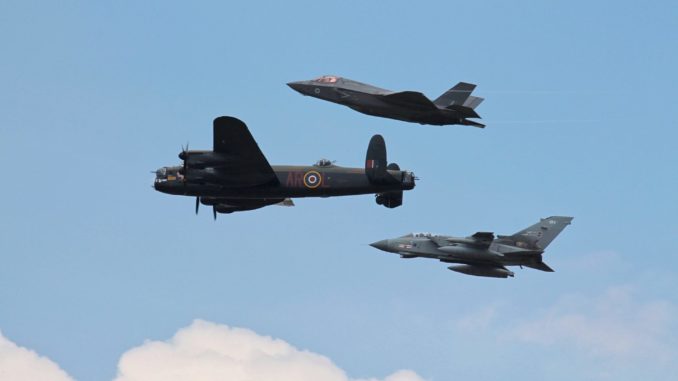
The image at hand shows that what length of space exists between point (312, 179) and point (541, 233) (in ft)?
107

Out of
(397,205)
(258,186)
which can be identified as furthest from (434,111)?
(258,186)

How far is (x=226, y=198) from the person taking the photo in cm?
7200

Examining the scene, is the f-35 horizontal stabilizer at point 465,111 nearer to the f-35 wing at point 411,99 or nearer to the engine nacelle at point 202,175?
the f-35 wing at point 411,99

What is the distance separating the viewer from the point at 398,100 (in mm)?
75875

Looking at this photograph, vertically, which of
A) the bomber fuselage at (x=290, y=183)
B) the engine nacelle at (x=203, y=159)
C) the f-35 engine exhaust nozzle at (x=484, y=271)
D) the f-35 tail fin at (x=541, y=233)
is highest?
the f-35 tail fin at (x=541, y=233)

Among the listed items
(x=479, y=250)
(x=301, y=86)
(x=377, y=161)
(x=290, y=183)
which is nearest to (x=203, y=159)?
(x=290, y=183)

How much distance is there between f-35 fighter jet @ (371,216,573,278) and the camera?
89.4 m

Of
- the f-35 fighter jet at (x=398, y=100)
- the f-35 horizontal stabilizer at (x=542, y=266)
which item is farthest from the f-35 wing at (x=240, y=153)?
the f-35 horizontal stabilizer at (x=542, y=266)

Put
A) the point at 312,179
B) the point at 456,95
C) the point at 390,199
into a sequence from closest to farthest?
the point at 312,179 < the point at 390,199 < the point at 456,95

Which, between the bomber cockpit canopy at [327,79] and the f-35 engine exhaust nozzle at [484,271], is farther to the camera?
the f-35 engine exhaust nozzle at [484,271]

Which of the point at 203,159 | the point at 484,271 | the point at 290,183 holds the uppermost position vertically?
the point at 203,159

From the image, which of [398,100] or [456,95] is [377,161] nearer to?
[398,100]

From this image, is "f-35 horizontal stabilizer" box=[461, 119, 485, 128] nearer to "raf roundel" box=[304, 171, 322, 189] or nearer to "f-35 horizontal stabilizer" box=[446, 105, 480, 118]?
"f-35 horizontal stabilizer" box=[446, 105, 480, 118]

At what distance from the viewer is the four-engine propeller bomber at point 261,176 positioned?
66938 millimetres
